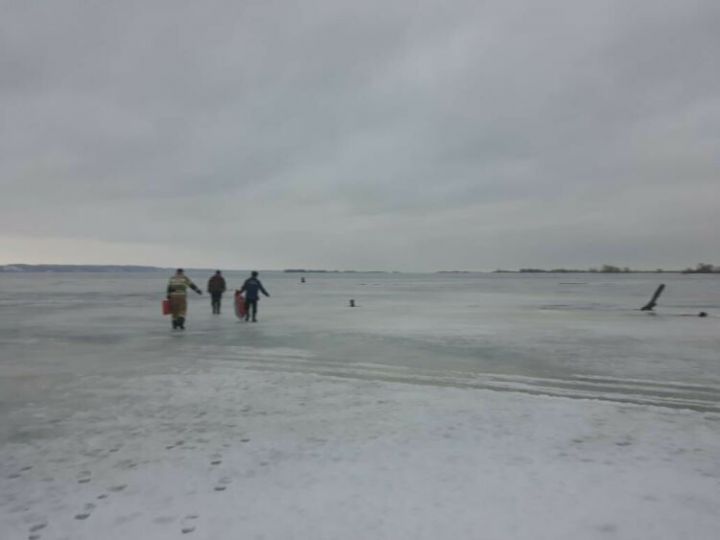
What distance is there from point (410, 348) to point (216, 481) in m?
8.26

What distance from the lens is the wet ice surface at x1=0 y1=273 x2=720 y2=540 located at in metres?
3.80

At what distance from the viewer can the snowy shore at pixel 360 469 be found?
372cm

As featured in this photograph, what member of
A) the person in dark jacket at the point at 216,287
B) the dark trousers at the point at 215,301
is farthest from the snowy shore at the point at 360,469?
the dark trousers at the point at 215,301

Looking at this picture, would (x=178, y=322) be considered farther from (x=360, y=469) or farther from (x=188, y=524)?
(x=188, y=524)

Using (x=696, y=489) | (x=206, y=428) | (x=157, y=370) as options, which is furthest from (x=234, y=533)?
(x=157, y=370)

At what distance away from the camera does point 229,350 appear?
12.0 m

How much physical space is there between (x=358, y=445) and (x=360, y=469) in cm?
66

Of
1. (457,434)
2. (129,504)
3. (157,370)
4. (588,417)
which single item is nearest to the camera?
(129,504)

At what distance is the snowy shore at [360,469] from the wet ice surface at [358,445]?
2cm

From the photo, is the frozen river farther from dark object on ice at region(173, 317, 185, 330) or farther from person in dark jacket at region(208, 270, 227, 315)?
person in dark jacket at region(208, 270, 227, 315)

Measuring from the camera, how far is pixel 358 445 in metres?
5.36

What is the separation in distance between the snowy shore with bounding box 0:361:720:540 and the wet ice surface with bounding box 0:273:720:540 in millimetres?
21

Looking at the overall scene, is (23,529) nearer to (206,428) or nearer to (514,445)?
(206,428)

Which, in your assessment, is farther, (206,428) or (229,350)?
(229,350)
